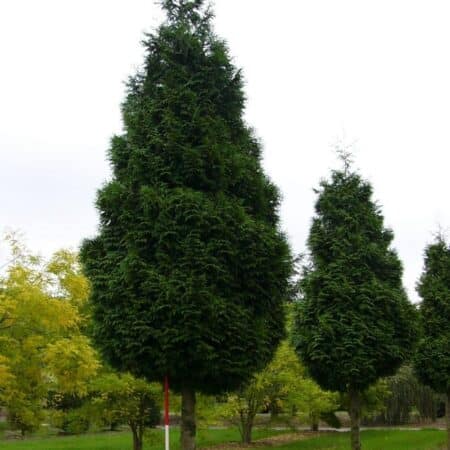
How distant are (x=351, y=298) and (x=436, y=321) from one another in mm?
6719

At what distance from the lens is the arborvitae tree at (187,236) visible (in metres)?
9.05

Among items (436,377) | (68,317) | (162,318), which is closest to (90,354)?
(68,317)

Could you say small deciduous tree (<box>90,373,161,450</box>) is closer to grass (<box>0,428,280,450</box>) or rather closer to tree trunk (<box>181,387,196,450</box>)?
grass (<box>0,428,280,450</box>)

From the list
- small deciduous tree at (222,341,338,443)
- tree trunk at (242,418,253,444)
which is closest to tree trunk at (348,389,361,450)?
small deciduous tree at (222,341,338,443)

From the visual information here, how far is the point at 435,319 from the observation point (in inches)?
787

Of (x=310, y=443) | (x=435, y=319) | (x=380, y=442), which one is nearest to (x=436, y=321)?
(x=435, y=319)

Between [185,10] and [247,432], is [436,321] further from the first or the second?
[185,10]

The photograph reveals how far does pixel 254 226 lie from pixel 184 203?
1204 millimetres

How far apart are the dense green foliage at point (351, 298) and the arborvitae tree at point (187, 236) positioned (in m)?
4.04

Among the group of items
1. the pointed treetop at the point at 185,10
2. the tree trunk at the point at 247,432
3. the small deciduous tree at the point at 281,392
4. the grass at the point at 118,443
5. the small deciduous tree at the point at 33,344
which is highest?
the pointed treetop at the point at 185,10

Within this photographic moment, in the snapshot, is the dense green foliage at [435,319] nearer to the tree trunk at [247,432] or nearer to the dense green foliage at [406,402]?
the tree trunk at [247,432]

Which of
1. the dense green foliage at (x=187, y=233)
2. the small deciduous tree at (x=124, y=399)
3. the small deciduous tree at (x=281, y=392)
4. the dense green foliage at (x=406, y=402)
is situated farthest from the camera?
the dense green foliage at (x=406, y=402)

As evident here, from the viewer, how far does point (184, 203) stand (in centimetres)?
932

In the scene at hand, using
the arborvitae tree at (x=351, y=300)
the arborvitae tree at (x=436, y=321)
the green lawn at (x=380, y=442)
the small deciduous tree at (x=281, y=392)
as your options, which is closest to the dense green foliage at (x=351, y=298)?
the arborvitae tree at (x=351, y=300)
